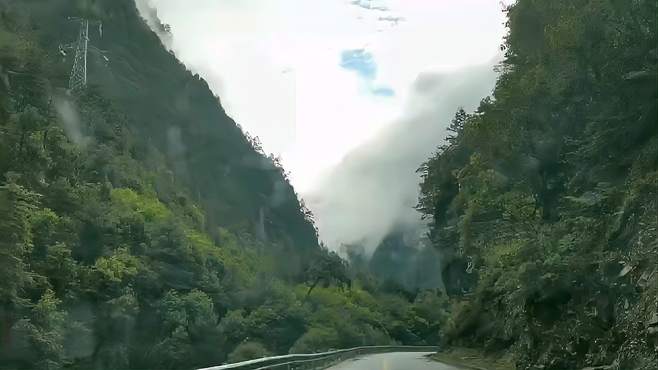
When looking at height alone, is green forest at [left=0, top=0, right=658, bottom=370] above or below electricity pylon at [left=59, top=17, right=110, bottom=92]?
below

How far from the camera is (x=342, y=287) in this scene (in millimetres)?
124188

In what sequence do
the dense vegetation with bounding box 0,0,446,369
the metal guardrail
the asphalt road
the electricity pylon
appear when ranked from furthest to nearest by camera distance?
1. the electricity pylon
2. the dense vegetation with bounding box 0,0,446,369
3. the asphalt road
4. the metal guardrail

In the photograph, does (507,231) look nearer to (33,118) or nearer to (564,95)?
(564,95)

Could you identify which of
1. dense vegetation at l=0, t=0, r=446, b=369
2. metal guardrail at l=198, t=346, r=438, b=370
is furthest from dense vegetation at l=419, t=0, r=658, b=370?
dense vegetation at l=0, t=0, r=446, b=369

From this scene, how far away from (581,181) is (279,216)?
124000 millimetres

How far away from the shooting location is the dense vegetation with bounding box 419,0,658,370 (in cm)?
1452

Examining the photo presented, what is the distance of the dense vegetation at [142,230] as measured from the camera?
1865 inches

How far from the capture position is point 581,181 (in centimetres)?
2017

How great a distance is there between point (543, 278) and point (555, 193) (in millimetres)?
9432

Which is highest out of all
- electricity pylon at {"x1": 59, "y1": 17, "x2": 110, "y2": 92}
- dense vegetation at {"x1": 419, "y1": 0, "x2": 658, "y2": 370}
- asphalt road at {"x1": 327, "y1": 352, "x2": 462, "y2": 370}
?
electricity pylon at {"x1": 59, "y1": 17, "x2": 110, "y2": 92}

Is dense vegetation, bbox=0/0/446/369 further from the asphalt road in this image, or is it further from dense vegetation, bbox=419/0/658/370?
dense vegetation, bbox=419/0/658/370

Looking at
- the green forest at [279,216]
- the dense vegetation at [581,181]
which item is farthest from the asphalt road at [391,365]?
the dense vegetation at [581,181]

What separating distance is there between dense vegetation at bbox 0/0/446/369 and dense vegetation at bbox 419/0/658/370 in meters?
24.6

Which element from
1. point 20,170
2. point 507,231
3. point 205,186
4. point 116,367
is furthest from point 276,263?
point 507,231
